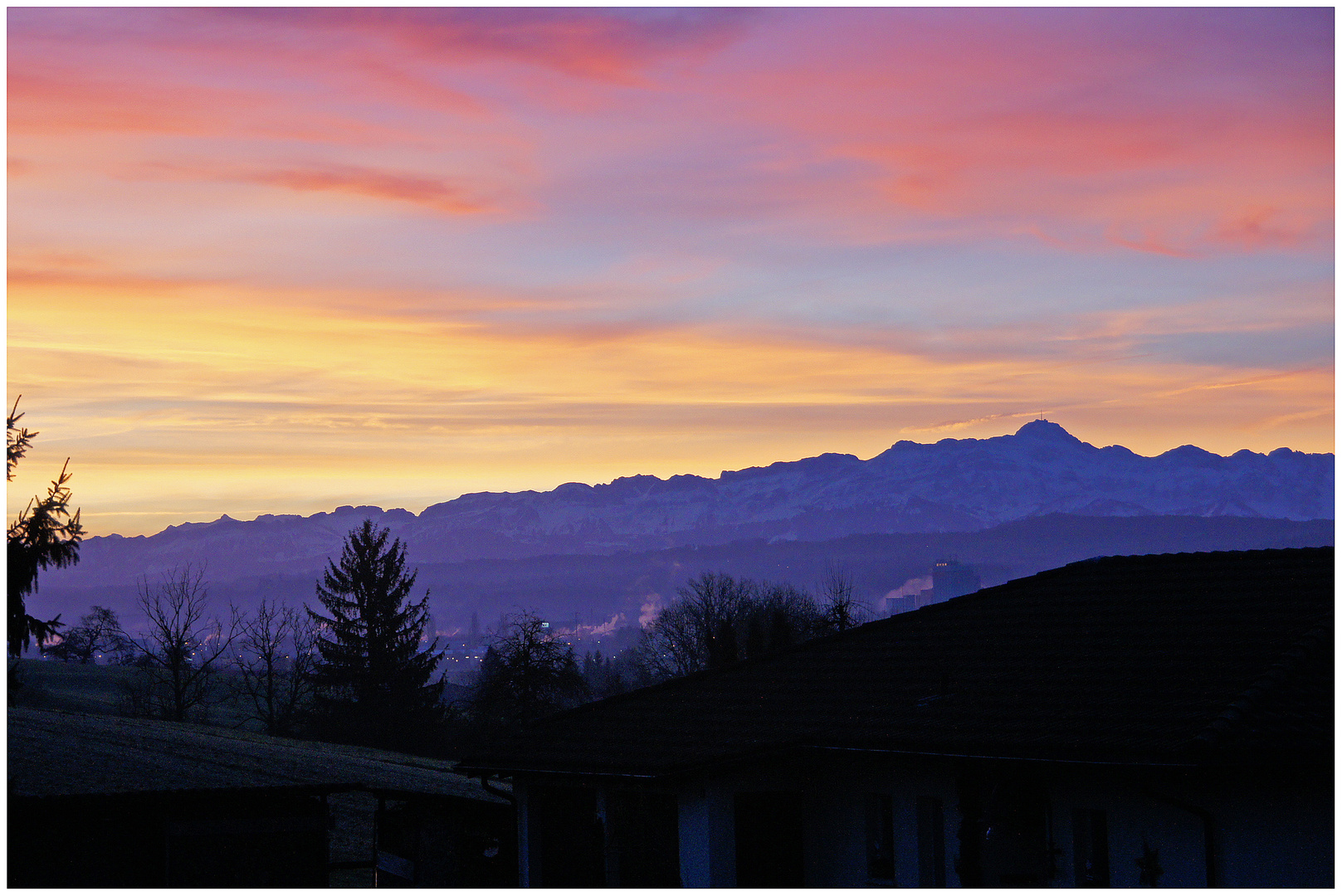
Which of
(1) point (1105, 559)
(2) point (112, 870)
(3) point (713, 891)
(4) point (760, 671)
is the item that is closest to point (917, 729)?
(3) point (713, 891)

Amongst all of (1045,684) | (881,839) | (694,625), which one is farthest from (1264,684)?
(694,625)

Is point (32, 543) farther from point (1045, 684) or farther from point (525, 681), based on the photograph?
point (525, 681)

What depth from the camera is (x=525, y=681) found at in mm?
66375

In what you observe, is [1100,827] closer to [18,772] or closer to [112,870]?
[112,870]

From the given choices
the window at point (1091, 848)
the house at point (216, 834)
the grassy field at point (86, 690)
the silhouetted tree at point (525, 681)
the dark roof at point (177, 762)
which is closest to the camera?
the window at point (1091, 848)

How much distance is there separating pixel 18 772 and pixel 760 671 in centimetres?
1529

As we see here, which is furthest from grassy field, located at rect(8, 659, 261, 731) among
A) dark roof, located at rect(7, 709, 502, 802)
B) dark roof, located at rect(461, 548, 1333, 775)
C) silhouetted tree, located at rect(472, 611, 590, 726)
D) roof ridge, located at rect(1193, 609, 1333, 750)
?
roof ridge, located at rect(1193, 609, 1333, 750)

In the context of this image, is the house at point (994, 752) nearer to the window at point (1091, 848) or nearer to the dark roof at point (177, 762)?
the window at point (1091, 848)

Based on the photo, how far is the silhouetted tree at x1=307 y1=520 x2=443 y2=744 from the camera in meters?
69.5

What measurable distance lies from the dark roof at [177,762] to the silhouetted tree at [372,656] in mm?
12420

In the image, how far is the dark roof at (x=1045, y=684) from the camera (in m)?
14.6

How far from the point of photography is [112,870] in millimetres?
22516

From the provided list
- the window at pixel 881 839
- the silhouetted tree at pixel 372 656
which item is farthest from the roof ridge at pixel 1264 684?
the silhouetted tree at pixel 372 656

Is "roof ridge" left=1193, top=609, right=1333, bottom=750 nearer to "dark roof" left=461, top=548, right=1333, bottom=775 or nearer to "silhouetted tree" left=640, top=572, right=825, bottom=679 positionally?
"dark roof" left=461, top=548, right=1333, bottom=775
